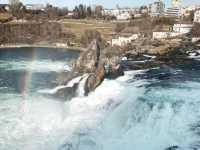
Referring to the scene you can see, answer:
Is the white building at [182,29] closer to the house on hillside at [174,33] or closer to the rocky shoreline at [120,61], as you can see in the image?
the house on hillside at [174,33]

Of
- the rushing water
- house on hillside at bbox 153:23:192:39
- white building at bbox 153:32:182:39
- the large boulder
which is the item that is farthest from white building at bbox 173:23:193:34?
the large boulder

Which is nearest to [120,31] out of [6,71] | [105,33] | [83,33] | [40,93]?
[105,33]

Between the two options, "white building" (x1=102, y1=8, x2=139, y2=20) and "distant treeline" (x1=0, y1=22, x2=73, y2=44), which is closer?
"distant treeline" (x1=0, y1=22, x2=73, y2=44)

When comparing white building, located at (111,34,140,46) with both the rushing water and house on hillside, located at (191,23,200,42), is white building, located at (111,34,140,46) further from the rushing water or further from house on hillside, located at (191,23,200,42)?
the rushing water

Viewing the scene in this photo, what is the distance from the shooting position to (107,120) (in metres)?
13.6

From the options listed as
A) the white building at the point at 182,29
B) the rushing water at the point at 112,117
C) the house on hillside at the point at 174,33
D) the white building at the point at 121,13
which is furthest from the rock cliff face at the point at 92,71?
the white building at the point at 121,13

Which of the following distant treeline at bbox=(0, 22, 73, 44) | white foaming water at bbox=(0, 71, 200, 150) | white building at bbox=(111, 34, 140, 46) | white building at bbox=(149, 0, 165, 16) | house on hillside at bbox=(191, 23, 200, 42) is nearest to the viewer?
white foaming water at bbox=(0, 71, 200, 150)

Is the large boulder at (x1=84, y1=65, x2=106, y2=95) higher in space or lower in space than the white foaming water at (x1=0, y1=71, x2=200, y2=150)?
higher

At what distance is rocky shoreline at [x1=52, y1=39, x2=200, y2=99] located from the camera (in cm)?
1847

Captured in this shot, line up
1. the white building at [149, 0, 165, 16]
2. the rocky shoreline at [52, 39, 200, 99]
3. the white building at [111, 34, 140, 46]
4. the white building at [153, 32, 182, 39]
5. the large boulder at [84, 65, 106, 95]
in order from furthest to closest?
the white building at [149, 0, 165, 16], the white building at [153, 32, 182, 39], the white building at [111, 34, 140, 46], the rocky shoreline at [52, 39, 200, 99], the large boulder at [84, 65, 106, 95]

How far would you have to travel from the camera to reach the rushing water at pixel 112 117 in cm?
1179

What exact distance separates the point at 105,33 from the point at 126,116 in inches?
1613

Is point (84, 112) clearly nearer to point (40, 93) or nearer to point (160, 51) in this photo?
point (40, 93)

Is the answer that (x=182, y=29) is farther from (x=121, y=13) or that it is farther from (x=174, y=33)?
(x=121, y=13)
